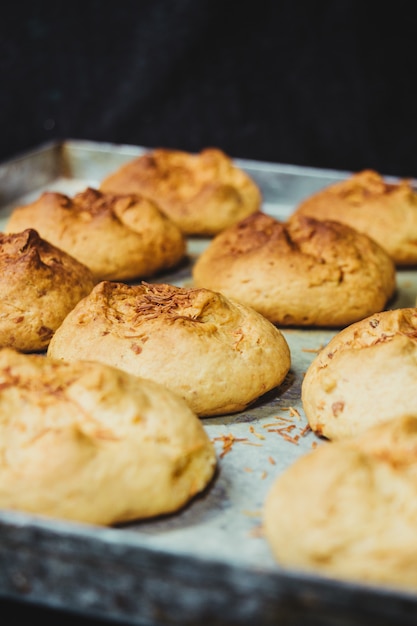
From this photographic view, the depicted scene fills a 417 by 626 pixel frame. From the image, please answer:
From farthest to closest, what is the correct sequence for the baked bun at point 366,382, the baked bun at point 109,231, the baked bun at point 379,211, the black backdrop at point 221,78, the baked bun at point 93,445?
the black backdrop at point 221,78 < the baked bun at point 379,211 < the baked bun at point 109,231 < the baked bun at point 366,382 < the baked bun at point 93,445

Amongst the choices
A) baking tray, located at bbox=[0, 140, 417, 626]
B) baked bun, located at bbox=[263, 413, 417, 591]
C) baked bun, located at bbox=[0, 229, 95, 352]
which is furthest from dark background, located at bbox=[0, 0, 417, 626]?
baked bun, located at bbox=[263, 413, 417, 591]

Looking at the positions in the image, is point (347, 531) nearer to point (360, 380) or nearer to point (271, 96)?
point (360, 380)

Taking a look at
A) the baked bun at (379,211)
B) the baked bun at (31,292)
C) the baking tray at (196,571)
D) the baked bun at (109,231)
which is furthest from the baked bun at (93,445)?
the baked bun at (379,211)

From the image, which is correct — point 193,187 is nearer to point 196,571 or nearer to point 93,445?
point 93,445

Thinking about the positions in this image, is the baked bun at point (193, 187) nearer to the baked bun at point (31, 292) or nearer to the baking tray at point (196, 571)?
the baked bun at point (31, 292)

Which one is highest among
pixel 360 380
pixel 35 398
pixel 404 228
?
pixel 35 398

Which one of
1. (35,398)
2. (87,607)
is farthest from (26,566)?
(35,398)
